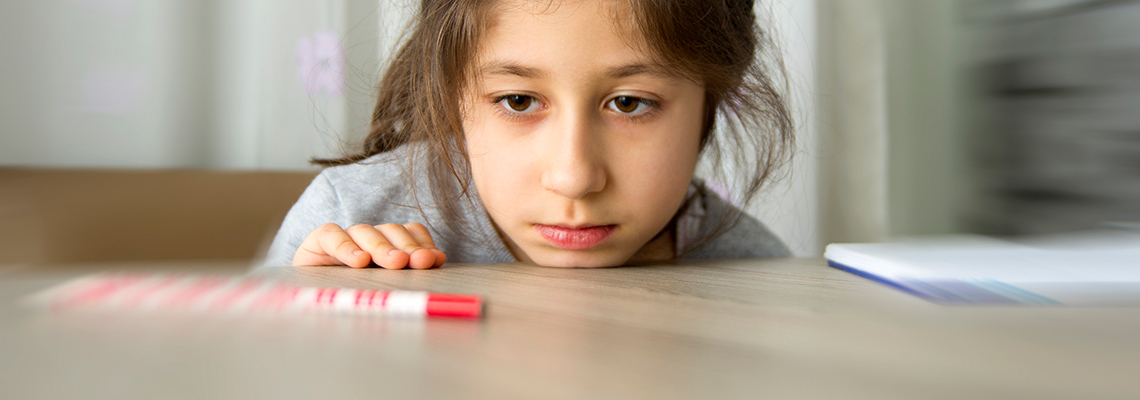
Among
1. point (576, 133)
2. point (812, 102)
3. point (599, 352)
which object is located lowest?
point (599, 352)

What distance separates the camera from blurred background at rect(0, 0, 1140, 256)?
1.27m

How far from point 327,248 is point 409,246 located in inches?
3.7

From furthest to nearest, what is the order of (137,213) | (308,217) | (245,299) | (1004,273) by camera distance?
(137,213) < (308,217) < (1004,273) < (245,299)

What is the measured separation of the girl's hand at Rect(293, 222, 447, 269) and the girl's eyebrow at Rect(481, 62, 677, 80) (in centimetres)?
19

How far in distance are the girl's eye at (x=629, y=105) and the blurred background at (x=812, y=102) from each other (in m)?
0.38

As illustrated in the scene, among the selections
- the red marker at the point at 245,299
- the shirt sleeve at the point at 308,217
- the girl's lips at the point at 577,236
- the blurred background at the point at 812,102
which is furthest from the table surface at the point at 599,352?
the blurred background at the point at 812,102

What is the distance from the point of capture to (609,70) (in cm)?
64

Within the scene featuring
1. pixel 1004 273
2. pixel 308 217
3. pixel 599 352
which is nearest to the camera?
pixel 599 352

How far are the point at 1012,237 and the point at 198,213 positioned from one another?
2.17 m

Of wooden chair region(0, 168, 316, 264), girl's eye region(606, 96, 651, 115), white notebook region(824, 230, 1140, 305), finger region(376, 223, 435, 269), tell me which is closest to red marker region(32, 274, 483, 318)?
finger region(376, 223, 435, 269)

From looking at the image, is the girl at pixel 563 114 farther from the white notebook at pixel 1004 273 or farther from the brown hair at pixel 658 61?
the white notebook at pixel 1004 273

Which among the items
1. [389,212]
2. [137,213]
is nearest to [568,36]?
[389,212]

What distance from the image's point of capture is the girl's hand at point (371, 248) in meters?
0.56

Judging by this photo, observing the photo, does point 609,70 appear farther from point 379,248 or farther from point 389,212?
point 389,212
